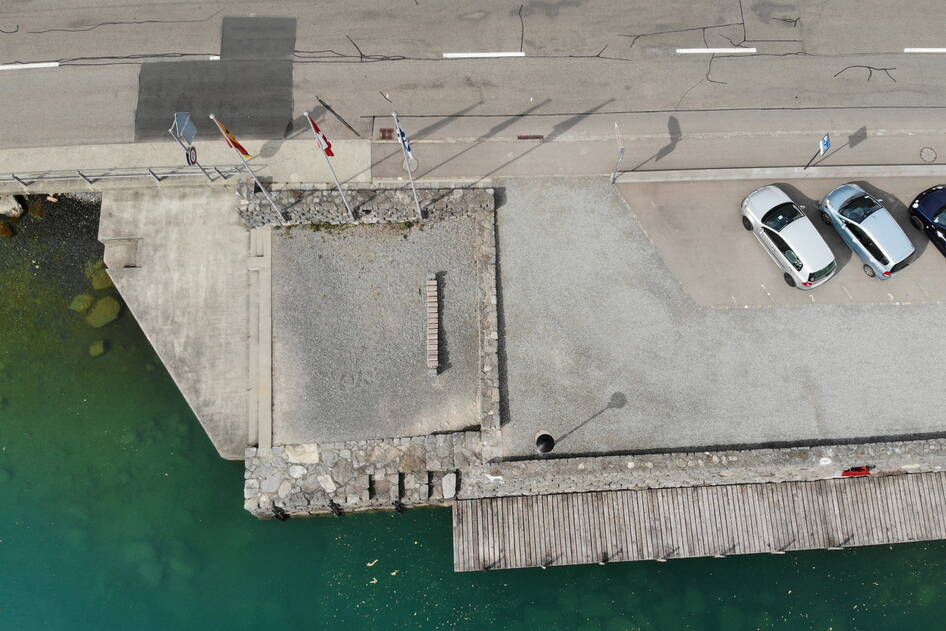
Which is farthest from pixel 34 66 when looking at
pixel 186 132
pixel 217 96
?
pixel 186 132

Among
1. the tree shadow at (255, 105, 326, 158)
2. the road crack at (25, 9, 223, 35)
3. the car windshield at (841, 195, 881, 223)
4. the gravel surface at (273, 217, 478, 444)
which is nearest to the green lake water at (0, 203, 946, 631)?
the gravel surface at (273, 217, 478, 444)

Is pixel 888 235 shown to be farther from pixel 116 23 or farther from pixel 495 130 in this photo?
pixel 116 23

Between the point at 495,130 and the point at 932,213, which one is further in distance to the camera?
the point at 495,130

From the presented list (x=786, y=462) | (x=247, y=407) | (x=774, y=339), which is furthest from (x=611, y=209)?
(x=247, y=407)

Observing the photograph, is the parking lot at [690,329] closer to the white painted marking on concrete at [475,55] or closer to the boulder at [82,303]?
the white painted marking on concrete at [475,55]

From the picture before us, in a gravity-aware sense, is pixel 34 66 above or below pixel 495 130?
above

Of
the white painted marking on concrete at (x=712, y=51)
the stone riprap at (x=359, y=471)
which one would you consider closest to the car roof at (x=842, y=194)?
the white painted marking on concrete at (x=712, y=51)
